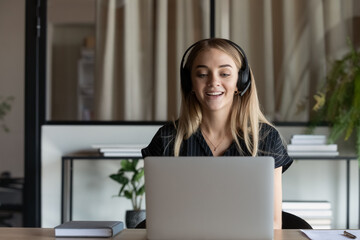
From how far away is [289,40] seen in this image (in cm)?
391

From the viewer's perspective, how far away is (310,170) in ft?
12.7

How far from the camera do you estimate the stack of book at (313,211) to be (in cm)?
352

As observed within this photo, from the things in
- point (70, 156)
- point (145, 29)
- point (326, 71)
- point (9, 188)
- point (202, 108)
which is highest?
point (145, 29)

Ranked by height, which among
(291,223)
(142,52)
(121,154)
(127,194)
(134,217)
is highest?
(142,52)

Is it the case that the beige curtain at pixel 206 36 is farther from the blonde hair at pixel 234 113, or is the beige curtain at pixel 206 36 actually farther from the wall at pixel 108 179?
the blonde hair at pixel 234 113

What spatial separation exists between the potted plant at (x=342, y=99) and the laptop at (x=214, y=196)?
2.22 meters

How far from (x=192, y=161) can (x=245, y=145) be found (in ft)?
2.26

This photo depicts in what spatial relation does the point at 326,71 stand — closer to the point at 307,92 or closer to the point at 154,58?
the point at 307,92

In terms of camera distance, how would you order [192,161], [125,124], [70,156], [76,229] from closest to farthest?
[192,161] → [76,229] → [70,156] → [125,124]

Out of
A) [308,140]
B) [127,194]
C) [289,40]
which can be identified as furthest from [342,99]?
[127,194]

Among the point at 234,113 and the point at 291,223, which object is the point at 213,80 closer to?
the point at 234,113

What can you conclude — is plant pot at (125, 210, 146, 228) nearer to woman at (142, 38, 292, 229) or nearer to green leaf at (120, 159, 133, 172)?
green leaf at (120, 159, 133, 172)

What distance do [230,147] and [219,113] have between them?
0.13m

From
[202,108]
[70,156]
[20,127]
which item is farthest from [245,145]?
[20,127]
